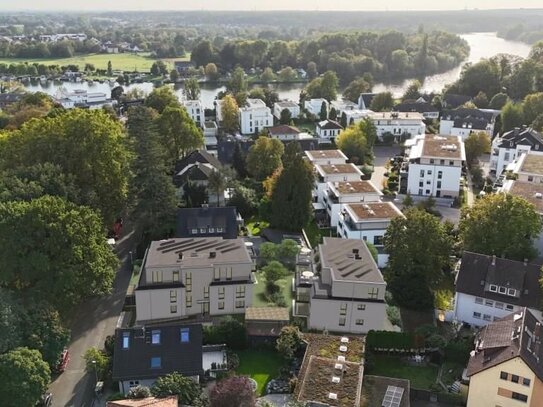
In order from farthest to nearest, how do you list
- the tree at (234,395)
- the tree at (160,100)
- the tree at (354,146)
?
the tree at (160,100) → the tree at (354,146) → the tree at (234,395)

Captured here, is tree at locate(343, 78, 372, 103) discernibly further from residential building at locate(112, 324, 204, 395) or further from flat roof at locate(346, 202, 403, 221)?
residential building at locate(112, 324, 204, 395)

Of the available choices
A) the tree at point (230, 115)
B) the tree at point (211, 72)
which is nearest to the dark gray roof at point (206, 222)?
the tree at point (230, 115)

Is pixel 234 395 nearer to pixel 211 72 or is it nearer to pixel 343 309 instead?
pixel 343 309

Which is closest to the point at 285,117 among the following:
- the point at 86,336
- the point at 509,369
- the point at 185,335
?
the point at 86,336

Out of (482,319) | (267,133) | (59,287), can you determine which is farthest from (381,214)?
(267,133)

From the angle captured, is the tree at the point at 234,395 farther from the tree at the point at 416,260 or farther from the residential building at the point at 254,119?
the residential building at the point at 254,119

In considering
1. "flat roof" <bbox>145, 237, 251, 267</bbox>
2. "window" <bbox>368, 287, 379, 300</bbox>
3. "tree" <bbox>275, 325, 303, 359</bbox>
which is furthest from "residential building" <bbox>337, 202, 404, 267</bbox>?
"tree" <bbox>275, 325, 303, 359</bbox>

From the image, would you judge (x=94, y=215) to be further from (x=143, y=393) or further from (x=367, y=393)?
(x=367, y=393)
